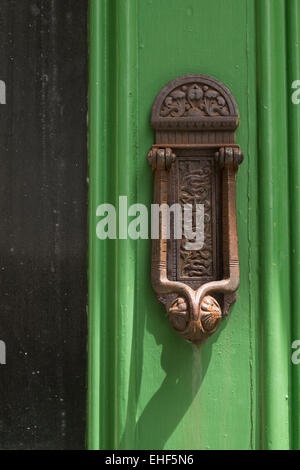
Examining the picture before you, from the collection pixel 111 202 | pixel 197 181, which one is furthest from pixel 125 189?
pixel 197 181

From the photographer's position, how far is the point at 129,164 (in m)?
1.15

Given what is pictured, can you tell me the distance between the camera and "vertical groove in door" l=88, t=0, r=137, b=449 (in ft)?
3.67

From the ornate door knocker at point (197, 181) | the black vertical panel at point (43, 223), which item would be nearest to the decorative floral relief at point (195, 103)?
the ornate door knocker at point (197, 181)

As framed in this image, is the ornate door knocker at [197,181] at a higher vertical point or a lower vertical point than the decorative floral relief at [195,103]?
lower

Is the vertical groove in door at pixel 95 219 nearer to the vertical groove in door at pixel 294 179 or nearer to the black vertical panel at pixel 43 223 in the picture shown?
the black vertical panel at pixel 43 223

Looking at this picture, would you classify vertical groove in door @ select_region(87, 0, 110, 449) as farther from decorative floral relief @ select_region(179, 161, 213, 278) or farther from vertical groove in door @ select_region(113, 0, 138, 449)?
decorative floral relief @ select_region(179, 161, 213, 278)

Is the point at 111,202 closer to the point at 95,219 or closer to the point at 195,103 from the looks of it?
the point at 95,219

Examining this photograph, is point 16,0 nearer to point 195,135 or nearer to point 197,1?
point 197,1

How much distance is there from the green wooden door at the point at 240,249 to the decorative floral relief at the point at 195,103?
0.05 m

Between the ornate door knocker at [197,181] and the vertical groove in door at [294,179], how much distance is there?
5.9 inches

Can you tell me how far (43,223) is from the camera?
1174 millimetres

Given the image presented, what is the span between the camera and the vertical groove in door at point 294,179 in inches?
44.4

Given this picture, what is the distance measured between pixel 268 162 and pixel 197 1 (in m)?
0.44
